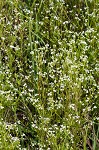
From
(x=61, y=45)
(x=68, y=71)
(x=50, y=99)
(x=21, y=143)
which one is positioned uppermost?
(x=61, y=45)

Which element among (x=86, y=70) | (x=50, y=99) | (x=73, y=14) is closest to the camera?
(x=50, y=99)

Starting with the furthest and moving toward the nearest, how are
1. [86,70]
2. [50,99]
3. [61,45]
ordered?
[61,45] → [86,70] → [50,99]

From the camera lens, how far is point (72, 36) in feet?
13.0

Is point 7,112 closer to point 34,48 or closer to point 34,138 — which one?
point 34,138

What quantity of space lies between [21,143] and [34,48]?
1.04 metres

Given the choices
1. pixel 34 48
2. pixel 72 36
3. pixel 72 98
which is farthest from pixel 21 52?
pixel 72 98

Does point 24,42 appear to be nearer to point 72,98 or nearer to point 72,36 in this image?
point 72,36

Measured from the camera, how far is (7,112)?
3.60 metres

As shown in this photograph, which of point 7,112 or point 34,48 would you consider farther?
point 34,48

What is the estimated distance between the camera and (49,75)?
361 cm

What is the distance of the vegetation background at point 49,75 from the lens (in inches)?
130

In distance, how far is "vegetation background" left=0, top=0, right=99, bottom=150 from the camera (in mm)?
3309

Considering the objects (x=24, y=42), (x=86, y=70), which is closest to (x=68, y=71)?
(x=86, y=70)

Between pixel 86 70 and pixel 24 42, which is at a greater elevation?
pixel 24 42
